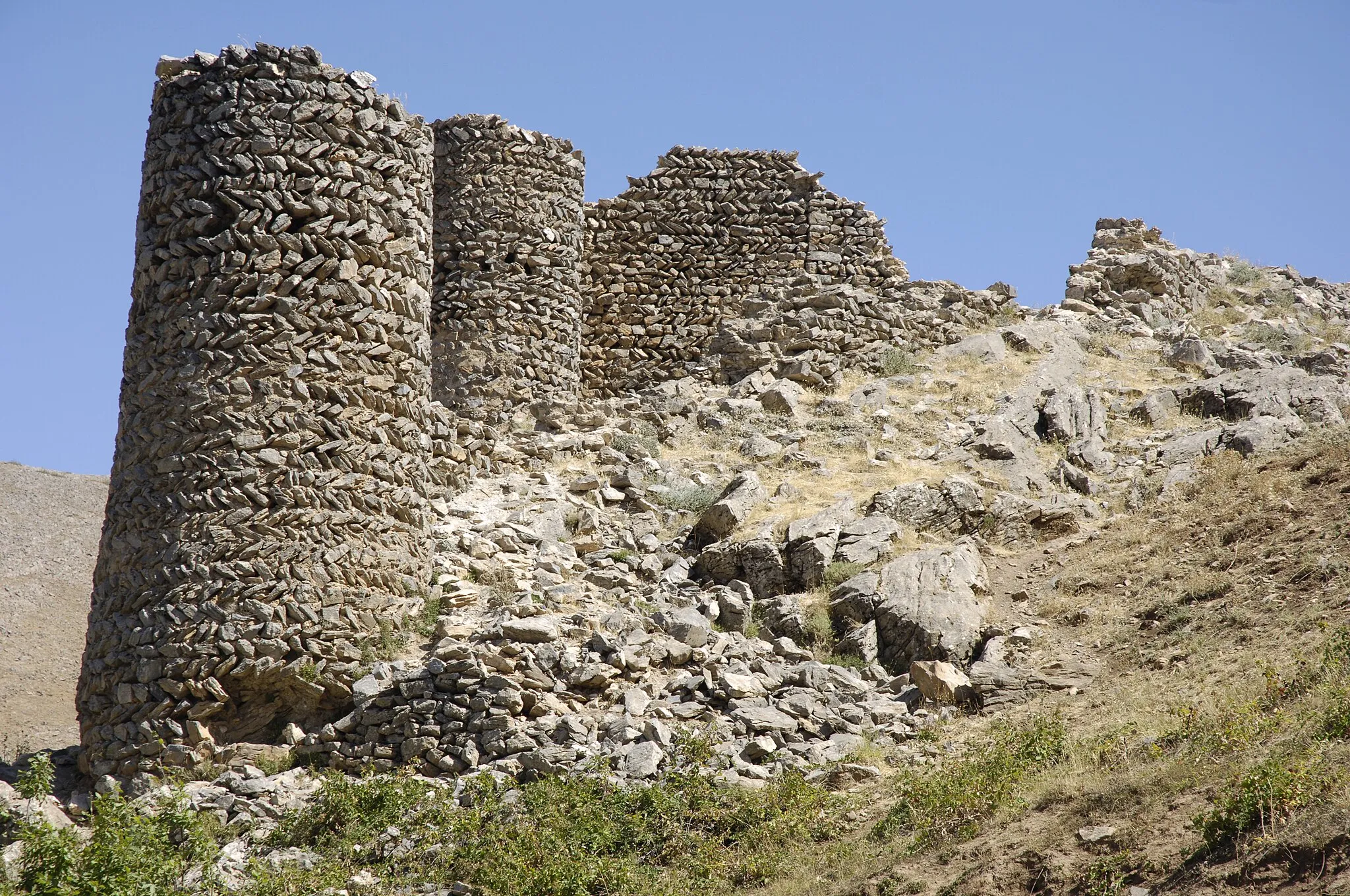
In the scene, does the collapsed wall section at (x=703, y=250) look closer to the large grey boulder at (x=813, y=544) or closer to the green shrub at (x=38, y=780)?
the large grey boulder at (x=813, y=544)

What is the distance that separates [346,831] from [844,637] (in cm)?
398

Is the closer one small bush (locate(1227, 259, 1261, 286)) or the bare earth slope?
the bare earth slope

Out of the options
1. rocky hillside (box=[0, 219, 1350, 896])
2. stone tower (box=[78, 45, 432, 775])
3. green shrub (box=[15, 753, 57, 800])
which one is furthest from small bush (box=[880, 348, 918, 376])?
green shrub (box=[15, 753, 57, 800])

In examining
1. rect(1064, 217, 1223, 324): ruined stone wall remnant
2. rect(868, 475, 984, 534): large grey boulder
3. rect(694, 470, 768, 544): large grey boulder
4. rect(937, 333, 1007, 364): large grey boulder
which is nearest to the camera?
rect(868, 475, 984, 534): large grey boulder

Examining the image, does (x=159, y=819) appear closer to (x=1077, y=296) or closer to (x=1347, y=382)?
(x=1347, y=382)

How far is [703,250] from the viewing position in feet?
56.4

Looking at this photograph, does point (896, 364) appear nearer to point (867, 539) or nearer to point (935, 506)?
point (935, 506)

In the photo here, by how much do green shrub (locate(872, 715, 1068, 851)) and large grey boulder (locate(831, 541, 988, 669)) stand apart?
5.27 feet

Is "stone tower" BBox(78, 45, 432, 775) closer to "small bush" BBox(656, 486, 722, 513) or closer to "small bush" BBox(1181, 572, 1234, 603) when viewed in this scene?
"small bush" BBox(656, 486, 722, 513)

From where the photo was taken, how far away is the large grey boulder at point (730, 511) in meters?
11.8

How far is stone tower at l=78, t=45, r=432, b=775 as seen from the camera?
933 cm

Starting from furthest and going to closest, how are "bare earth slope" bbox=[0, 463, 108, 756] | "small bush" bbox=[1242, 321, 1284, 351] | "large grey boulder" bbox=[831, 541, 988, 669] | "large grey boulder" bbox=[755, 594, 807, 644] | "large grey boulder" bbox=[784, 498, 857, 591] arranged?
"small bush" bbox=[1242, 321, 1284, 351] → "bare earth slope" bbox=[0, 463, 108, 756] → "large grey boulder" bbox=[784, 498, 857, 591] → "large grey boulder" bbox=[755, 594, 807, 644] → "large grey boulder" bbox=[831, 541, 988, 669]

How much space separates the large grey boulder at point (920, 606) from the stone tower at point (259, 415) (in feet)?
11.2

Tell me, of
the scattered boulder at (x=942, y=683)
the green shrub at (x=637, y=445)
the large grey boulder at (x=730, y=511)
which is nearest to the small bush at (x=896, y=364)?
the green shrub at (x=637, y=445)
